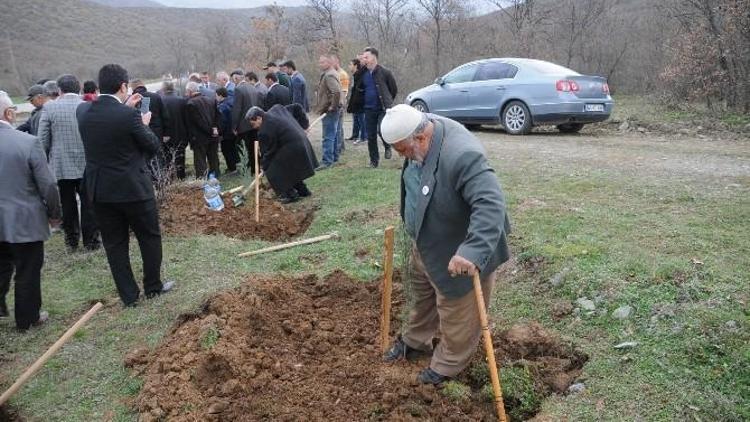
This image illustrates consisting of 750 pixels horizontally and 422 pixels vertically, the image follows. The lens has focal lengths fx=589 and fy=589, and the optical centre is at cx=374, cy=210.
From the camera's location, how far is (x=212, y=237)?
7.12 metres

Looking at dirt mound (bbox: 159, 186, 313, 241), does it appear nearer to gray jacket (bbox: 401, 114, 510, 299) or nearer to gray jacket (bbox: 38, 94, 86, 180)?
gray jacket (bbox: 38, 94, 86, 180)

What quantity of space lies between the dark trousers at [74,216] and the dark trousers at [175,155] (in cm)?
239

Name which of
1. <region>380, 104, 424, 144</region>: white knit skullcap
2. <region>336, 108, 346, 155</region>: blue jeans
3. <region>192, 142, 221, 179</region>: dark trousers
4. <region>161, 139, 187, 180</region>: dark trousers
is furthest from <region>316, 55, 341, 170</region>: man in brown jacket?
<region>380, 104, 424, 144</region>: white knit skullcap

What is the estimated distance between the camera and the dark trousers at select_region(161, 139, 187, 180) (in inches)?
380

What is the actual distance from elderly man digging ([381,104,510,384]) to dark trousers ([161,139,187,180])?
684 cm

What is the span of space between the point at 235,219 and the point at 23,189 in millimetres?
3140

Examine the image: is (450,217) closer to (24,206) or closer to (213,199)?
(24,206)

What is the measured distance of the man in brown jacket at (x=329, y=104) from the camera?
9.71 m

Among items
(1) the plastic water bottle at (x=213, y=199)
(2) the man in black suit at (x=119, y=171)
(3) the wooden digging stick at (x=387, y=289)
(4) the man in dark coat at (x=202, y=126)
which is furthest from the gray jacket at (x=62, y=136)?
(3) the wooden digging stick at (x=387, y=289)

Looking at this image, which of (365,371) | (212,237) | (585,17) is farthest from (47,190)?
(585,17)

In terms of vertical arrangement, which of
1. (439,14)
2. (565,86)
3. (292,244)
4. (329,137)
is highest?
(439,14)

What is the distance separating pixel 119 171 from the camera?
5004 mm

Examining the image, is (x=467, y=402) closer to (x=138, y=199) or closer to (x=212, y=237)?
Answer: (x=138, y=199)

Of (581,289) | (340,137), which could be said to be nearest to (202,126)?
(340,137)
